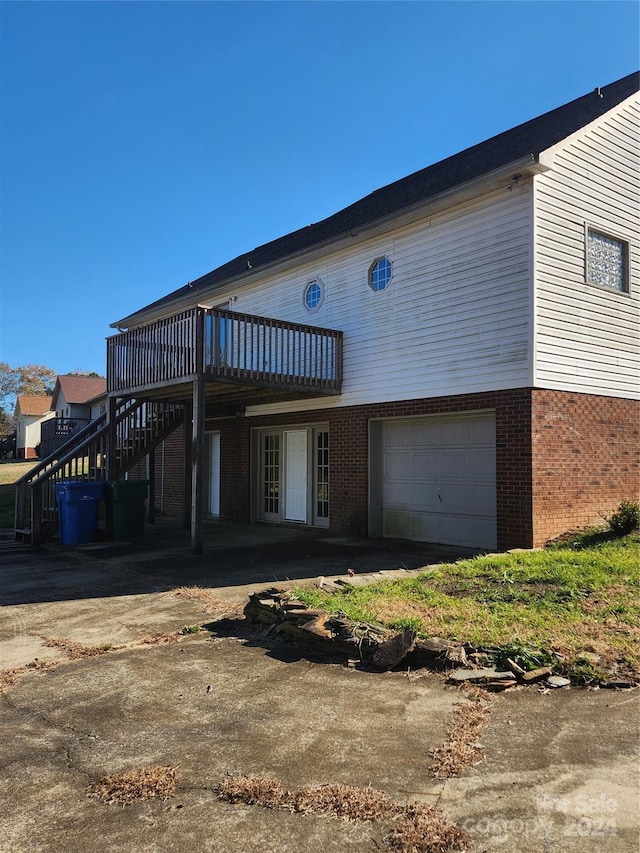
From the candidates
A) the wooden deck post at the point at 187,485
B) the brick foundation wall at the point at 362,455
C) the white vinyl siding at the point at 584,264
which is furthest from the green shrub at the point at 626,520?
the wooden deck post at the point at 187,485

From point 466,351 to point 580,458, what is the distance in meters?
2.46

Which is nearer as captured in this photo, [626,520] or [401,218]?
[626,520]

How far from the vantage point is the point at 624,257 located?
35.8 feet

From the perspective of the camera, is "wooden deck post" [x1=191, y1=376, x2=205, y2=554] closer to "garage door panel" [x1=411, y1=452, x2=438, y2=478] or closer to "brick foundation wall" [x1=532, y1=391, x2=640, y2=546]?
"garage door panel" [x1=411, y1=452, x2=438, y2=478]

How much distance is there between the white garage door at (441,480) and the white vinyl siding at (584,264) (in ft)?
5.36

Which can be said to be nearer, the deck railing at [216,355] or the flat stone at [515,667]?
the flat stone at [515,667]

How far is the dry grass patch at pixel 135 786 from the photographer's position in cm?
296

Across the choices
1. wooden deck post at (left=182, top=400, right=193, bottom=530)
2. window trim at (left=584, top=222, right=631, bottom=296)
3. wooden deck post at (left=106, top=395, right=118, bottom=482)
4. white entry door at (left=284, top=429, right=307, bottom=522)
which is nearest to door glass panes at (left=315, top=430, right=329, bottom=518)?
white entry door at (left=284, top=429, right=307, bottom=522)

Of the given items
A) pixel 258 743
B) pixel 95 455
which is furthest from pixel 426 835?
pixel 95 455

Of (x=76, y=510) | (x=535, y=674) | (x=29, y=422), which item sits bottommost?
(x=535, y=674)

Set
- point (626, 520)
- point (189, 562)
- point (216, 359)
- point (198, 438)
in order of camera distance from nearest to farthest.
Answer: point (626, 520), point (189, 562), point (198, 438), point (216, 359)

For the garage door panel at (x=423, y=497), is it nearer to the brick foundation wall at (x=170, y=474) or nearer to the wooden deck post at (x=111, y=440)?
the wooden deck post at (x=111, y=440)

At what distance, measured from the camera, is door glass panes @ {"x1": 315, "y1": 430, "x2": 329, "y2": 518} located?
43.8 feet

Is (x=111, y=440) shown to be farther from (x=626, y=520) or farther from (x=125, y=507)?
(x=626, y=520)
